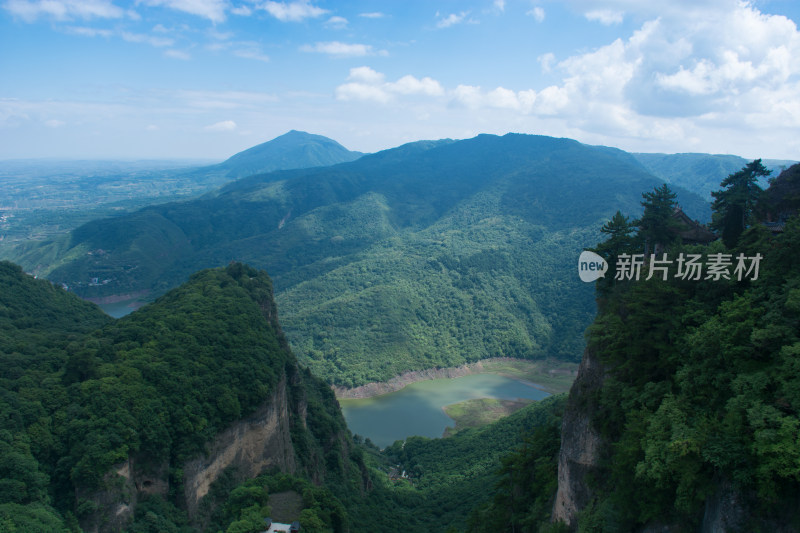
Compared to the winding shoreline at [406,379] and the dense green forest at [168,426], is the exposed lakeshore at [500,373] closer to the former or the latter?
the winding shoreline at [406,379]

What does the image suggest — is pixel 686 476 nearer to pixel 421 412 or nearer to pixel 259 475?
pixel 259 475

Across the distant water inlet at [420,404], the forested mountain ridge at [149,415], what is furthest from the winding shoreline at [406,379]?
the forested mountain ridge at [149,415]

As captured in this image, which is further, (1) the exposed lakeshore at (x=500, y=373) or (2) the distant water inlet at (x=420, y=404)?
(1) the exposed lakeshore at (x=500, y=373)

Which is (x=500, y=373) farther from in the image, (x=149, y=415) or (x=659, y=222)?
(x=149, y=415)

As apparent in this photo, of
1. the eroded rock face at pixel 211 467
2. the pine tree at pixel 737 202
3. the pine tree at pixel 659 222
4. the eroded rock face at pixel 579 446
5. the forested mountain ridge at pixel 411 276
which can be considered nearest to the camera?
the eroded rock face at pixel 579 446

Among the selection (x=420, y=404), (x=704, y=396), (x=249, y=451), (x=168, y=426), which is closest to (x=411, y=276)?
(x=420, y=404)

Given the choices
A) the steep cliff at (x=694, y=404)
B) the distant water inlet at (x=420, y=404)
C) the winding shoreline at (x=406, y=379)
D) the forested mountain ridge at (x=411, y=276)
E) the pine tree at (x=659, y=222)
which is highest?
the pine tree at (x=659, y=222)
